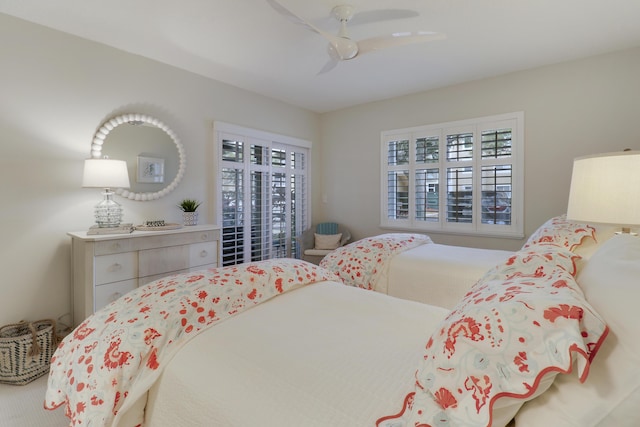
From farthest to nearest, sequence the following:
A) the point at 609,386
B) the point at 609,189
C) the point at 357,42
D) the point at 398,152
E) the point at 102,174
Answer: the point at 398,152 → the point at 102,174 → the point at 357,42 → the point at 609,189 → the point at 609,386

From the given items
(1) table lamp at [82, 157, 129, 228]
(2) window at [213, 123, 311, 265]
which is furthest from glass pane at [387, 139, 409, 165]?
(1) table lamp at [82, 157, 129, 228]

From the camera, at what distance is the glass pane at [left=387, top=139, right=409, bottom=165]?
437 centimetres

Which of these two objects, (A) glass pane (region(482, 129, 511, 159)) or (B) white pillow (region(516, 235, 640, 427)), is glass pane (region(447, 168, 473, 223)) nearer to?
(A) glass pane (region(482, 129, 511, 159))

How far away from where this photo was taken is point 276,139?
4.41 metres

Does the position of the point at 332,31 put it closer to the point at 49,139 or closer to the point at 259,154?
the point at 259,154

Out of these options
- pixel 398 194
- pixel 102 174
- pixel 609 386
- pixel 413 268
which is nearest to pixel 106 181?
pixel 102 174

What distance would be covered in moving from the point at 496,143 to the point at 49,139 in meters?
4.35

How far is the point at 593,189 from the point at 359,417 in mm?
1437

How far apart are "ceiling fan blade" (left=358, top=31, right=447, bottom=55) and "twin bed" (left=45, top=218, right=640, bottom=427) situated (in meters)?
1.62

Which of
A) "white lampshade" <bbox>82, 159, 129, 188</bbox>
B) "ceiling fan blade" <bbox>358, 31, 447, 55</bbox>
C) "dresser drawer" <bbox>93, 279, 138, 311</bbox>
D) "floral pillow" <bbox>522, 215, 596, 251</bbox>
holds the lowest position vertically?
"dresser drawer" <bbox>93, 279, 138, 311</bbox>

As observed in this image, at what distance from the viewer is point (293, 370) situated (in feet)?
3.23

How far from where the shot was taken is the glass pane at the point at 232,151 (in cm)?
381

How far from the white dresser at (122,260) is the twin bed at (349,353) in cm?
125

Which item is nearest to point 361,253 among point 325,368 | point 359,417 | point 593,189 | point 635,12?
point 593,189
